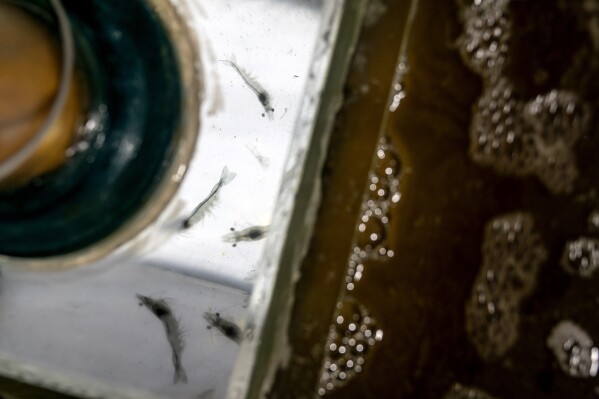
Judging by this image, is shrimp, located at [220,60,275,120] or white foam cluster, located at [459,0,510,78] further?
shrimp, located at [220,60,275,120]

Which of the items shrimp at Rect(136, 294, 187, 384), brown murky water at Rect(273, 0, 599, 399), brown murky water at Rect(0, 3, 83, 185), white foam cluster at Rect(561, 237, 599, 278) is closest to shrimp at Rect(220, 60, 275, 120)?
brown murky water at Rect(273, 0, 599, 399)

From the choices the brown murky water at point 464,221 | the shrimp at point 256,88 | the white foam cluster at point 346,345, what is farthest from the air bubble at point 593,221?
the shrimp at point 256,88

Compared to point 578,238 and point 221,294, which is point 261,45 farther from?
point 578,238

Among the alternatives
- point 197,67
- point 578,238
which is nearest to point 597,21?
point 578,238

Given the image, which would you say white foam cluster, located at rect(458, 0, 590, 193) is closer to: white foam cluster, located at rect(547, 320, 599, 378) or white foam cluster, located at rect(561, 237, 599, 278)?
white foam cluster, located at rect(561, 237, 599, 278)

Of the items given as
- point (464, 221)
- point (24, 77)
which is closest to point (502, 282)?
point (464, 221)

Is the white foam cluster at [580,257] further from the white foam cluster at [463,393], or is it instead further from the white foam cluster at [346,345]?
the white foam cluster at [346,345]
